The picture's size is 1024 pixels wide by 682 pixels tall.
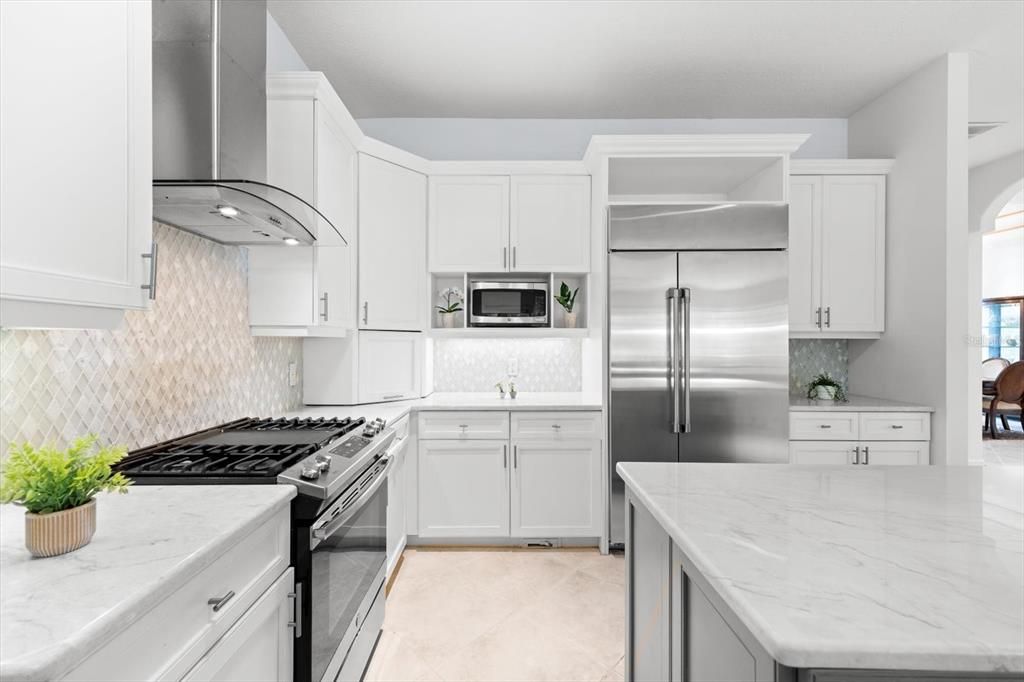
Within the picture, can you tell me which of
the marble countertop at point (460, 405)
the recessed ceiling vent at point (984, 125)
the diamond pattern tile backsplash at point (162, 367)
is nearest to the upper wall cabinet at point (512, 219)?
the marble countertop at point (460, 405)

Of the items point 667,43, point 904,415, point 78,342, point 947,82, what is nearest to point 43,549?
point 78,342

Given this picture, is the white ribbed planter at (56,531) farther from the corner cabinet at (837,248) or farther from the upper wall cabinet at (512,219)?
the corner cabinet at (837,248)

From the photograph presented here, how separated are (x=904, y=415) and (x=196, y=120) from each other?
3938 millimetres

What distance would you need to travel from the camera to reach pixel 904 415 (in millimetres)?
3166

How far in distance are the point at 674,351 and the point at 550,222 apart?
1200mm

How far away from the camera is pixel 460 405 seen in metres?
3.18

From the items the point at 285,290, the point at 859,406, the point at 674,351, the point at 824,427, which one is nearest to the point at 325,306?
the point at 285,290

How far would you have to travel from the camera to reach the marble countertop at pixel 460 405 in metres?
2.84

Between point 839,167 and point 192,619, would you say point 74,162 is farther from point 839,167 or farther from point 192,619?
point 839,167

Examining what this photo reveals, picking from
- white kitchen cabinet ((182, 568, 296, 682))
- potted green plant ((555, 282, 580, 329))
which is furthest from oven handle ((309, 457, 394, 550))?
potted green plant ((555, 282, 580, 329))

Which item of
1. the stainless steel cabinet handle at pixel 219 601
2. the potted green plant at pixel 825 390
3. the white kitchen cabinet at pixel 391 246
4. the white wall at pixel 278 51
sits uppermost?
the white wall at pixel 278 51

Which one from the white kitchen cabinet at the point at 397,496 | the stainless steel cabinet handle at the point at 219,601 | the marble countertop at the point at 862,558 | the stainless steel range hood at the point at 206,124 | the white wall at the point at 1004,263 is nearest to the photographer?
the marble countertop at the point at 862,558

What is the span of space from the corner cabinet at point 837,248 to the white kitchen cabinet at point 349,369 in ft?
9.07

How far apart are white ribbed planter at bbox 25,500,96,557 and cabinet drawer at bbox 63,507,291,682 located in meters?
0.21
